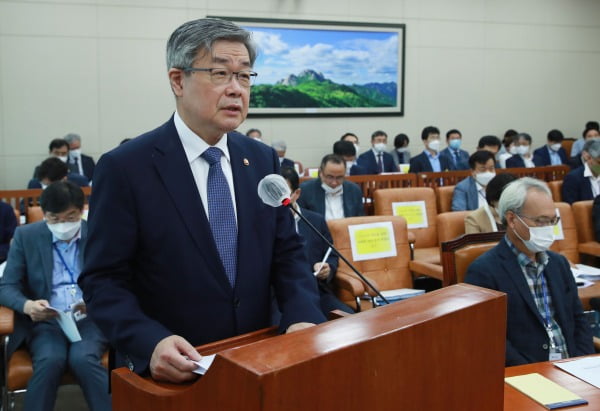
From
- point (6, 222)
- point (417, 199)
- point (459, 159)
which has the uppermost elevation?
point (459, 159)

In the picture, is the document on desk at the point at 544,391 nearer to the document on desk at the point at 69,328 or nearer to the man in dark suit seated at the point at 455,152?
the document on desk at the point at 69,328

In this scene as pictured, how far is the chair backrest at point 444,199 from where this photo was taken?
5652mm

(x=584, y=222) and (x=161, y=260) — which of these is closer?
(x=161, y=260)

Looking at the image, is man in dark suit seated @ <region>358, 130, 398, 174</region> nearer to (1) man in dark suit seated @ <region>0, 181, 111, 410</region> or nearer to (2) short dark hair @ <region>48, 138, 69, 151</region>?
(2) short dark hair @ <region>48, 138, 69, 151</region>

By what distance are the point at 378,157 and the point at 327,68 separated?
5.17ft

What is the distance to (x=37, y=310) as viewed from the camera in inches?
113

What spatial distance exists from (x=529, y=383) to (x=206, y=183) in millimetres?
1038

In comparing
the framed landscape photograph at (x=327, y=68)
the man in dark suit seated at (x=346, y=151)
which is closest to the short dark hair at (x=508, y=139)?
the framed landscape photograph at (x=327, y=68)

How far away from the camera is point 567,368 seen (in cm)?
189

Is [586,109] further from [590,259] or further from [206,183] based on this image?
[206,183]

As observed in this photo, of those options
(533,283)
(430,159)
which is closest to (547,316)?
(533,283)

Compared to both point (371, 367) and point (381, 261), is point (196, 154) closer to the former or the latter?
point (371, 367)

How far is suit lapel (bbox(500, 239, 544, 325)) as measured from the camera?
2.42 metres

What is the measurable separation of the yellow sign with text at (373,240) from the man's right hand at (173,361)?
2802 millimetres
